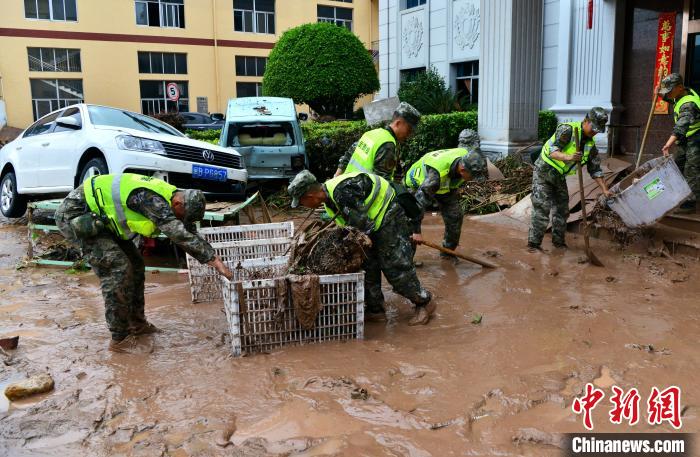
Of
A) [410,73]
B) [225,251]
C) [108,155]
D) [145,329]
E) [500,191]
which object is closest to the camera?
[145,329]

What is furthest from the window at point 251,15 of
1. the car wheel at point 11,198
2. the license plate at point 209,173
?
the license plate at point 209,173

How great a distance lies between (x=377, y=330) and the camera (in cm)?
477

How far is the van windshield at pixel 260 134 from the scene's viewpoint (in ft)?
35.6

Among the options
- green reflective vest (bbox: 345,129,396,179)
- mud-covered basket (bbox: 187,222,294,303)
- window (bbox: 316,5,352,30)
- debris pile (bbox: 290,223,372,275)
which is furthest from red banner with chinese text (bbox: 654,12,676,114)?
window (bbox: 316,5,352,30)

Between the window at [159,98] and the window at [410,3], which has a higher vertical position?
the window at [410,3]

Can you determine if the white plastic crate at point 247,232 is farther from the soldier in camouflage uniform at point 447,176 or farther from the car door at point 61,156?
the car door at point 61,156

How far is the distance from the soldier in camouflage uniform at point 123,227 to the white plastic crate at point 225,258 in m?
1.04

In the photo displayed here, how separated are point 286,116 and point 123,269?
698 cm

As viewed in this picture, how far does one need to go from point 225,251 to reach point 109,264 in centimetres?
130

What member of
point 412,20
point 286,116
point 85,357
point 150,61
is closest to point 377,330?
point 85,357

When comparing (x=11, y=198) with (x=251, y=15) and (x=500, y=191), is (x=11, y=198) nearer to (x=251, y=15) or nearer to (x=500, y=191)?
(x=500, y=191)

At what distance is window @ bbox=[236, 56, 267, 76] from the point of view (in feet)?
92.6

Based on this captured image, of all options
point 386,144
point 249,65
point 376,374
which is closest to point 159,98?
point 249,65

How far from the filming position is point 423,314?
4.87 meters
